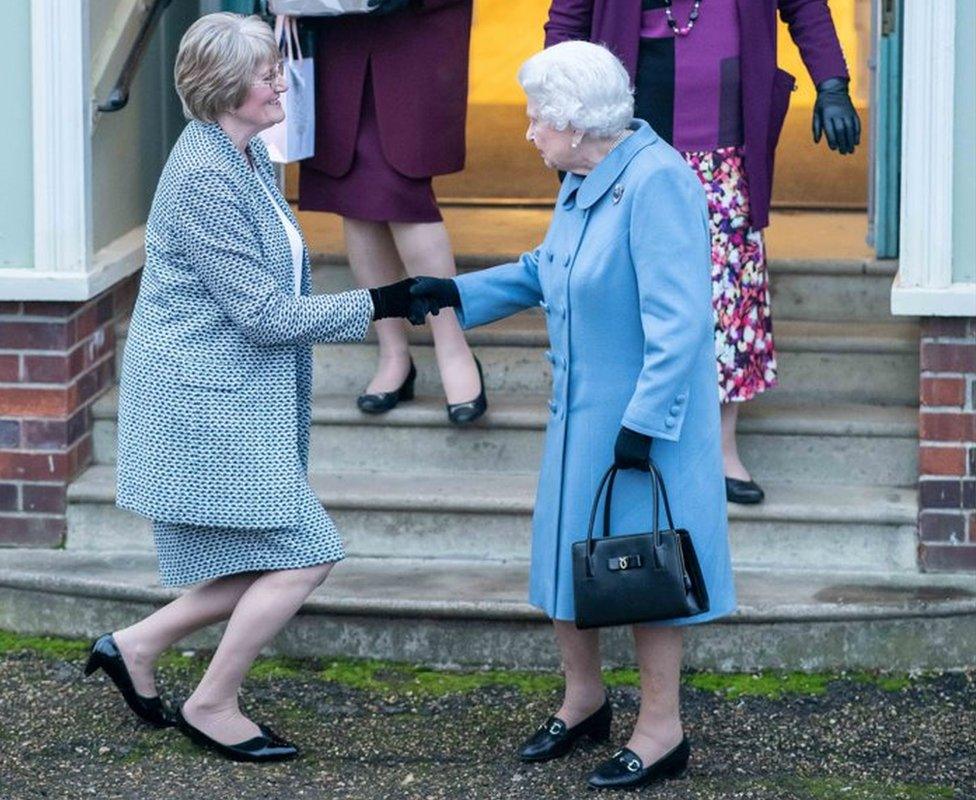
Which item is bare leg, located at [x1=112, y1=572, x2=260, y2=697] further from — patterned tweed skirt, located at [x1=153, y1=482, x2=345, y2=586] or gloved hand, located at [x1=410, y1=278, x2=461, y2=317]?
gloved hand, located at [x1=410, y1=278, x2=461, y2=317]

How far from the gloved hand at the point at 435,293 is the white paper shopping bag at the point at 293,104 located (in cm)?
103

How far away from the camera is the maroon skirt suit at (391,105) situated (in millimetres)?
5797

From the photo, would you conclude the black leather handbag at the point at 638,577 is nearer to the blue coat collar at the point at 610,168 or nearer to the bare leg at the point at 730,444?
the blue coat collar at the point at 610,168

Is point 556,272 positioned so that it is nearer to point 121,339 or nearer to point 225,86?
point 225,86

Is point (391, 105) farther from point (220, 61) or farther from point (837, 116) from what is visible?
point (220, 61)

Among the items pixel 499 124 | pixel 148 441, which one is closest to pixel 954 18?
pixel 148 441

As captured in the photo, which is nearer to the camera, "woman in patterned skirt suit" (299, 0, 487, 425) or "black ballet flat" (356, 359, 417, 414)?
"woman in patterned skirt suit" (299, 0, 487, 425)

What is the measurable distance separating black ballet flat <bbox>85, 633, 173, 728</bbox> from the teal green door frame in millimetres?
2649

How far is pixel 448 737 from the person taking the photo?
16.6ft

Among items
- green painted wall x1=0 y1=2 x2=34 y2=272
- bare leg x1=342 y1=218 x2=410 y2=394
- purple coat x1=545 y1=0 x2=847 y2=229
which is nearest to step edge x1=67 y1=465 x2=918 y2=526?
bare leg x1=342 y1=218 x2=410 y2=394

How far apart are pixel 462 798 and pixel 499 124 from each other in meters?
4.60

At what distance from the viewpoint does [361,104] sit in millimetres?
5855

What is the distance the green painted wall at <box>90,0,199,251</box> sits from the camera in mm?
5965

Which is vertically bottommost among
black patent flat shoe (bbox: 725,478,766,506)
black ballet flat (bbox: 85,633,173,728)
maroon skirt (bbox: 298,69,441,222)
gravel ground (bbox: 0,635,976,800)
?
gravel ground (bbox: 0,635,976,800)
